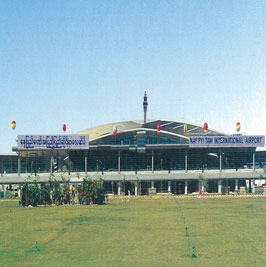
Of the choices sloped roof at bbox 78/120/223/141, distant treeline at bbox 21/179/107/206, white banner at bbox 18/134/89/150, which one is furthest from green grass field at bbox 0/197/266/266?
sloped roof at bbox 78/120/223/141

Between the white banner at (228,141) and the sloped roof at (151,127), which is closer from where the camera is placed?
the white banner at (228,141)

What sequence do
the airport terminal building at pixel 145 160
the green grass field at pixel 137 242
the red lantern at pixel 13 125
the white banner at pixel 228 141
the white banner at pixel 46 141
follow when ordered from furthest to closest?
the red lantern at pixel 13 125, the white banner at pixel 228 141, the airport terminal building at pixel 145 160, the white banner at pixel 46 141, the green grass field at pixel 137 242

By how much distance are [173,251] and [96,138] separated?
101026mm

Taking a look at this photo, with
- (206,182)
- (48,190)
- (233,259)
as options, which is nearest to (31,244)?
(233,259)

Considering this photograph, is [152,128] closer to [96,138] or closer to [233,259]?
[96,138]

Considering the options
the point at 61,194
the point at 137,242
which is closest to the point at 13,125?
the point at 61,194

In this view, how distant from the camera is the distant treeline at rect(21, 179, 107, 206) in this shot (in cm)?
7225

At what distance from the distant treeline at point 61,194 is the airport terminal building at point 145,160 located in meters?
39.3

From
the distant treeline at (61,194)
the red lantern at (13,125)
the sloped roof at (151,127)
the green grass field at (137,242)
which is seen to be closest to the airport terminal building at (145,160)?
the sloped roof at (151,127)

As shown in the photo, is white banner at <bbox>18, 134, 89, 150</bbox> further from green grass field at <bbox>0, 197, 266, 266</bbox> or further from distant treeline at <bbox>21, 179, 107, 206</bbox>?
green grass field at <bbox>0, 197, 266, 266</bbox>

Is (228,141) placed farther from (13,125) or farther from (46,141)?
(13,125)

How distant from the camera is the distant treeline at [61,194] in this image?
7225 cm

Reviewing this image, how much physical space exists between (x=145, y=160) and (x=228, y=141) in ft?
67.8

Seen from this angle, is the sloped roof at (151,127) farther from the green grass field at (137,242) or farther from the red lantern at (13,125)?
the green grass field at (137,242)
